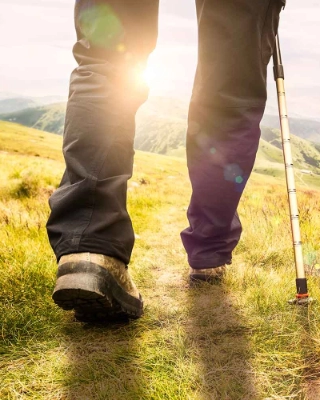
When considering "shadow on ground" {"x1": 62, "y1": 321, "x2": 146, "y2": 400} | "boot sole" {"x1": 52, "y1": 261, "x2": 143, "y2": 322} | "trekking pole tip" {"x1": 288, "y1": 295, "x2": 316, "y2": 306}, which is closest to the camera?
"shadow on ground" {"x1": 62, "y1": 321, "x2": 146, "y2": 400}

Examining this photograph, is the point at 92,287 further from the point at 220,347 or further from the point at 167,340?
the point at 220,347

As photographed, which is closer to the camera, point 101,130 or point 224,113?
point 101,130

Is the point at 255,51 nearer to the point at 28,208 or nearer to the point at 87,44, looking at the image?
the point at 87,44

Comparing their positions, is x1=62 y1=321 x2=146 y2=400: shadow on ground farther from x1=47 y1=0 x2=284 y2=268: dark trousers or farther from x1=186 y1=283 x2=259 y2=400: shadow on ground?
x1=47 y1=0 x2=284 y2=268: dark trousers

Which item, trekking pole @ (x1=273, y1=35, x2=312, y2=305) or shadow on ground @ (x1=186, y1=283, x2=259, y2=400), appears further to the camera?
trekking pole @ (x1=273, y1=35, x2=312, y2=305)

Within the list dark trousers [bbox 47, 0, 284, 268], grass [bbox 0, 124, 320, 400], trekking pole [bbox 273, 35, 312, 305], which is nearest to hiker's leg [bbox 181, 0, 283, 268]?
dark trousers [bbox 47, 0, 284, 268]

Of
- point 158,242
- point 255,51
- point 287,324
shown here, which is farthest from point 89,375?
point 158,242

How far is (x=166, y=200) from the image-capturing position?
8.30 m

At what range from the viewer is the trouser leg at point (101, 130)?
1888mm

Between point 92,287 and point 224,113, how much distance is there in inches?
58.5

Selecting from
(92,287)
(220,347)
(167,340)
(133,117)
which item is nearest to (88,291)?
(92,287)

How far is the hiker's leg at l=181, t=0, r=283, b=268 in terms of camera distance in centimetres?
229

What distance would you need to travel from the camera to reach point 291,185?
101 inches

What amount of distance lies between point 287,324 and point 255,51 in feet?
5.51
